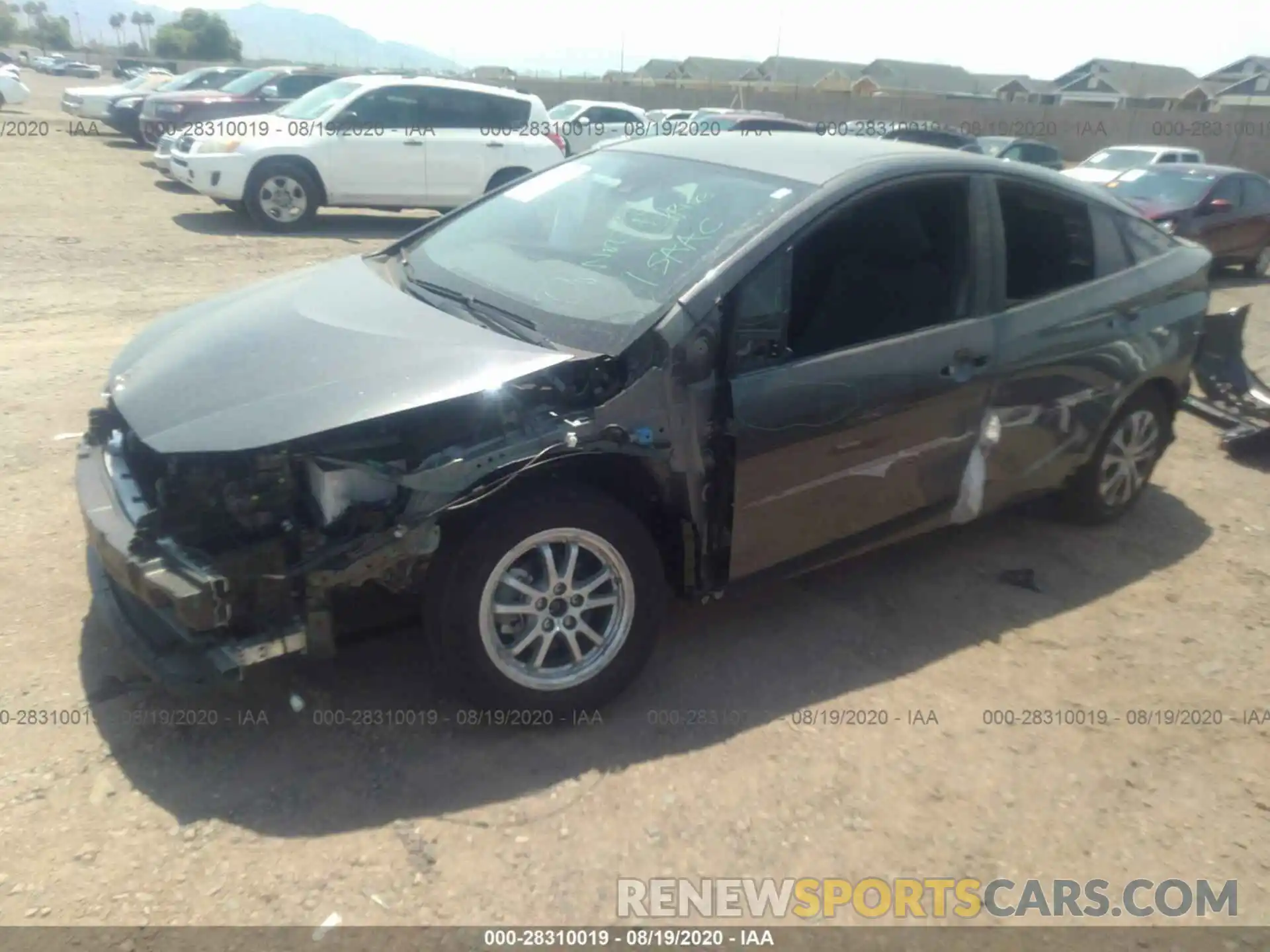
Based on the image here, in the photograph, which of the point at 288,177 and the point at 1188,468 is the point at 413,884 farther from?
the point at 288,177

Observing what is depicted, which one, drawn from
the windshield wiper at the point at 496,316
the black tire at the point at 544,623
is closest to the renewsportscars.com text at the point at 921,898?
the black tire at the point at 544,623

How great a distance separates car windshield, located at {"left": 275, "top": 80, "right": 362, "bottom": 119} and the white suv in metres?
0.02

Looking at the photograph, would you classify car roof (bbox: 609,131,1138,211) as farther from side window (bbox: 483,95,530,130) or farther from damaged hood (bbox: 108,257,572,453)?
side window (bbox: 483,95,530,130)

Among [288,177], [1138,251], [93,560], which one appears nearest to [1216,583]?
[1138,251]

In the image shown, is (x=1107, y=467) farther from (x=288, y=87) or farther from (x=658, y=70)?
(x=658, y=70)

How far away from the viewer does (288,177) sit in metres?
11.9

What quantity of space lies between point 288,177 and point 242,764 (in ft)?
33.9

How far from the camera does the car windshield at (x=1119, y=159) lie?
1688 cm

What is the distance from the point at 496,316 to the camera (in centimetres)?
350

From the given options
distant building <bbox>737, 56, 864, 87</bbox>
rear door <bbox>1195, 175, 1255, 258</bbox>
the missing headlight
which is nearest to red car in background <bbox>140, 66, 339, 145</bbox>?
rear door <bbox>1195, 175, 1255, 258</bbox>

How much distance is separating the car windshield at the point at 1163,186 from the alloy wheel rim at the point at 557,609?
11.8 m

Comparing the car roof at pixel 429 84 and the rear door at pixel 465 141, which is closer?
the car roof at pixel 429 84

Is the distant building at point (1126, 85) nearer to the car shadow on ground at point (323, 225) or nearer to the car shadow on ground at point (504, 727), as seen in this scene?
the car shadow on ground at point (323, 225)

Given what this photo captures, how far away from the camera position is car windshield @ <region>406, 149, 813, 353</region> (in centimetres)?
339
